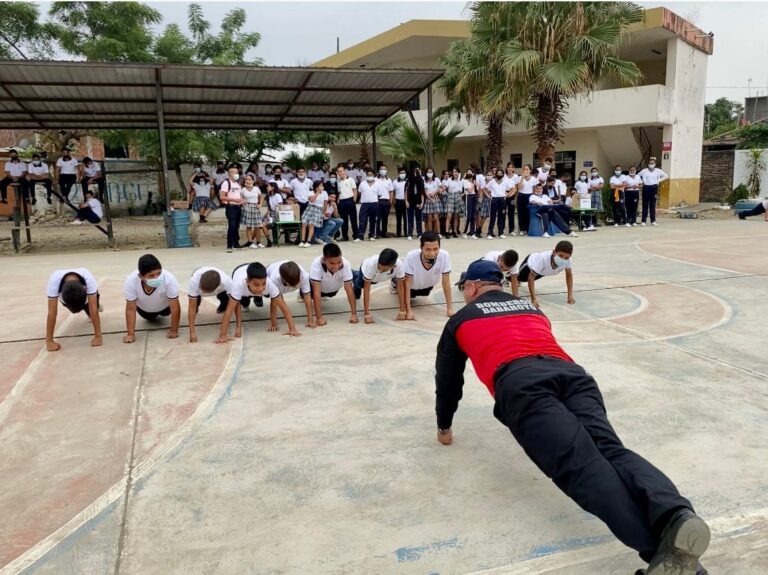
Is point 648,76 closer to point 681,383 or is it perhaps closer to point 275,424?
point 681,383

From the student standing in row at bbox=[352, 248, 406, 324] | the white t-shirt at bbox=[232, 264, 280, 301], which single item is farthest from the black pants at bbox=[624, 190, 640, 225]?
the white t-shirt at bbox=[232, 264, 280, 301]

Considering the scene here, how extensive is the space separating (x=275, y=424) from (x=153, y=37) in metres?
23.4

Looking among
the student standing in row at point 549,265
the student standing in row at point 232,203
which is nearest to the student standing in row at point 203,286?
the student standing in row at point 549,265

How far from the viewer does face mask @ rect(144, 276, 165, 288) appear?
5.74 metres

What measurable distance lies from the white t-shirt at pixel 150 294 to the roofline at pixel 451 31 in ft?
54.6

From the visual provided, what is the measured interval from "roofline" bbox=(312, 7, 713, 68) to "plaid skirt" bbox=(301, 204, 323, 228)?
380 inches

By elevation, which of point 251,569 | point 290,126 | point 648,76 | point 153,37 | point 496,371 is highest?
point 153,37

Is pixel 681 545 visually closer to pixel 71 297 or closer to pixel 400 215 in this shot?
pixel 71 297

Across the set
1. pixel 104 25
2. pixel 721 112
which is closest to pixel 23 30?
pixel 104 25

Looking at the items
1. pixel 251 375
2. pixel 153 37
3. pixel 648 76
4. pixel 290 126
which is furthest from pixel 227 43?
pixel 251 375

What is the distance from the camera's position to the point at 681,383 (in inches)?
177

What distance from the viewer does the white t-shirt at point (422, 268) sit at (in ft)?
21.4

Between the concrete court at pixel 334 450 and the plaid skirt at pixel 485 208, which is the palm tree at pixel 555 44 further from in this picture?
the concrete court at pixel 334 450

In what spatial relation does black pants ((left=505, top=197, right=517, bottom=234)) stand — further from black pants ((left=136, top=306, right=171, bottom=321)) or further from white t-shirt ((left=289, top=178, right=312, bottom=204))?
black pants ((left=136, top=306, right=171, bottom=321))
